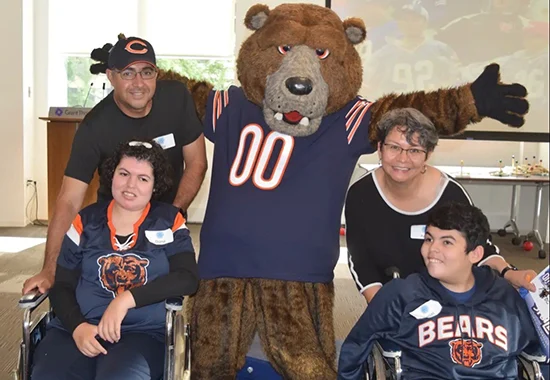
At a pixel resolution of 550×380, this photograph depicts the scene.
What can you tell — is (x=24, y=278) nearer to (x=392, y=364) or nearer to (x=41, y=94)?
(x=41, y=94)

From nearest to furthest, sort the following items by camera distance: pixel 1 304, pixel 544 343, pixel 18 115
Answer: pixel 544 343
pixel 1 304
pixel 18 115

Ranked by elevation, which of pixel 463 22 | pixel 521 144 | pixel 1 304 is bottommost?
pixel 1 304

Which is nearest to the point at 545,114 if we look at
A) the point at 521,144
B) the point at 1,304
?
the point at 521,144

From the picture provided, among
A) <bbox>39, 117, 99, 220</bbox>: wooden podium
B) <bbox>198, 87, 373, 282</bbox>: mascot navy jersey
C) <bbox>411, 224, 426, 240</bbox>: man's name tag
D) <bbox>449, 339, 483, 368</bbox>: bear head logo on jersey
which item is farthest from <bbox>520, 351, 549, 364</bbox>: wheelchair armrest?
<bbox>39, 117, 99, 220</bbox>: wooden podium

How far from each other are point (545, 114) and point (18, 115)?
15.9ft

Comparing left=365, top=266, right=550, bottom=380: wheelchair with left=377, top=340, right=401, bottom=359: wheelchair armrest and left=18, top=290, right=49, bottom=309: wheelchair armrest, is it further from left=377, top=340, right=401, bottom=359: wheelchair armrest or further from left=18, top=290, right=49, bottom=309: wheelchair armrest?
left=18, top=290, right=49, bottom=309: wheelchair armrest

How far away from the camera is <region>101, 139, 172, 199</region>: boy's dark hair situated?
199cm

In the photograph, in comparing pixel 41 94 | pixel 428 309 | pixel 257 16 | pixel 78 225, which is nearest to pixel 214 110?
pixel 257 16

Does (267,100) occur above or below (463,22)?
below

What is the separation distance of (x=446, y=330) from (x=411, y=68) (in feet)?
13.8

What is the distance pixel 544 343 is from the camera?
5.67 ft

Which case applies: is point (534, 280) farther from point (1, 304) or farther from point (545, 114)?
point (545, 114)

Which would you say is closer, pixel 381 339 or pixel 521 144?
pixel 381 339

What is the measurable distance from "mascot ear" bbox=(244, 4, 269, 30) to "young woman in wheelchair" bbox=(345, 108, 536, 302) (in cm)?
54
